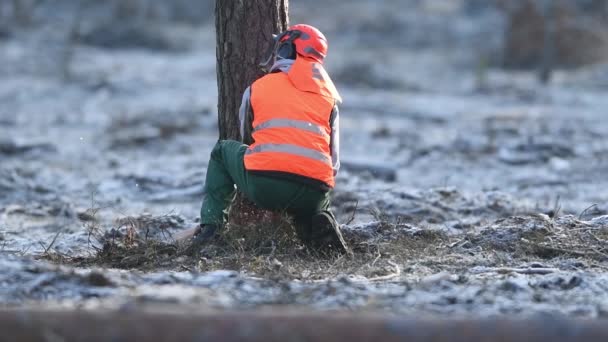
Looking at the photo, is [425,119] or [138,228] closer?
[138,228]

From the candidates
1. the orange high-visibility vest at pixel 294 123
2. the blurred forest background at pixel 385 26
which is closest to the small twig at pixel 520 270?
the orange high-visibility vest at pixel 294 123

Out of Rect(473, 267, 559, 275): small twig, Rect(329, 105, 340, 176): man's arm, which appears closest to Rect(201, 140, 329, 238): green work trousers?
Rect(329, 105, 340, 176): man's arm

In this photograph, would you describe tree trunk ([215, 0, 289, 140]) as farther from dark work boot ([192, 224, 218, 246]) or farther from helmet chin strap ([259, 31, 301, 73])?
dark work boot ([192, 224, 218, 246])

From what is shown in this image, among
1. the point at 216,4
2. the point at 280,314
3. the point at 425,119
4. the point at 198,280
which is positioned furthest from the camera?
the point at 425,119

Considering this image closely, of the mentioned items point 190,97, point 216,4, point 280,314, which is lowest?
A: point 190,97

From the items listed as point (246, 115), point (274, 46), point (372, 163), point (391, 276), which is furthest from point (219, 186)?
point (372, 163)

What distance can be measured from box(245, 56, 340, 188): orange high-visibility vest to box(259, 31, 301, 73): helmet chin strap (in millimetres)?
154

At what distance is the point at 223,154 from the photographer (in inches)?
234

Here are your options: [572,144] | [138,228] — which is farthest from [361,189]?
[572,144]

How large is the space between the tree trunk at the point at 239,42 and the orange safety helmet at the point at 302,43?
0.44 metres

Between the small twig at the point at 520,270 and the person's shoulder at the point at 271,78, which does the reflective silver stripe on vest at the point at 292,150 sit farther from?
the small twig at the point at 520,270

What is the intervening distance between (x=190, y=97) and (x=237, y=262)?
11.3 m

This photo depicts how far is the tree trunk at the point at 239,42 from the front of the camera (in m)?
6.39

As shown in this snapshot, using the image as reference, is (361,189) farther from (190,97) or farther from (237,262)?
(190,97)
